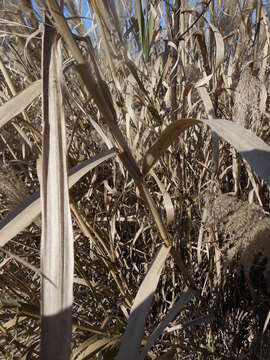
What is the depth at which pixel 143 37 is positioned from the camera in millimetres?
850

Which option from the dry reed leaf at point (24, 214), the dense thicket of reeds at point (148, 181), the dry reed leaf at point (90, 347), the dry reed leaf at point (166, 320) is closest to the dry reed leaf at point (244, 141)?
the dense thicket of reeds at point (148, 181)

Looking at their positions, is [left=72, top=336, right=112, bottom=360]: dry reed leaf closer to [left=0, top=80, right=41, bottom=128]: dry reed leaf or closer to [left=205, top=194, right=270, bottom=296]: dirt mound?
[left=205, top=194, right=270, bottom=296]: dirt mound

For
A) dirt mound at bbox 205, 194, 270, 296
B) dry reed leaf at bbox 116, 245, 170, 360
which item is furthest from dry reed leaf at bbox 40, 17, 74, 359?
dirt mound at bbox 205, 194, 270, 296

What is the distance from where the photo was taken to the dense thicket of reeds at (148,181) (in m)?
0.63

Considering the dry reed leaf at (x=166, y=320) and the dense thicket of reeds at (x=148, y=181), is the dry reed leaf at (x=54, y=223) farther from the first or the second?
the dry reed leaf at (x=166, y=320)

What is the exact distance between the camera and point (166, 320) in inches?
28.9

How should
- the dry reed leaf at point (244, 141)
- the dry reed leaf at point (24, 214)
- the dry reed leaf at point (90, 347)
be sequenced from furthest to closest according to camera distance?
the dry reed leaf at point (90, 347) → the dry reed leaf at point (24, 214) → the dry reed leaf at point (244, 141)

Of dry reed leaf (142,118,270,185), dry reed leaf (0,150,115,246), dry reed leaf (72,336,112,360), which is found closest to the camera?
dry reed leaf (142,118,270,185)

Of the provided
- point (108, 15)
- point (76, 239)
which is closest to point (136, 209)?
point (76, 239)

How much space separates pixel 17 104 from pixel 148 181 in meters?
0.54

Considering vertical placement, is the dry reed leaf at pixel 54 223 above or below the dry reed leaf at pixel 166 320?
above

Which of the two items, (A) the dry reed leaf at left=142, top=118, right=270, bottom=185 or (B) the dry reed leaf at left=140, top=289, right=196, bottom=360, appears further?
(B) the dry reed leaf at left=140, top=289, right=196, bottom=360

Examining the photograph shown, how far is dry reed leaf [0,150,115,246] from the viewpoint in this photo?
0.57 m

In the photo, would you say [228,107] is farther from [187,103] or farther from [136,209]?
[136,209]
